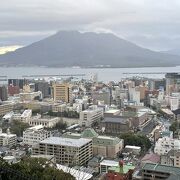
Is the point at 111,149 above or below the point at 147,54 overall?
below

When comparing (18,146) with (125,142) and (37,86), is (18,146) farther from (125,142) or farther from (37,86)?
(37,86)

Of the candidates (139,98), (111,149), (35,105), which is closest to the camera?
(111,149)

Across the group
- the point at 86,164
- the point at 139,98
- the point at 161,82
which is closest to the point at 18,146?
the point at 86,164

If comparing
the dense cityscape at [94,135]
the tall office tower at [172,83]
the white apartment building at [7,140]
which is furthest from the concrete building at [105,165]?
the tall office tower at [172,83]

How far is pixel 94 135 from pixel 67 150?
142 centimetres

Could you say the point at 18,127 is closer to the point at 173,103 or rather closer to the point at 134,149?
the point at 134,149

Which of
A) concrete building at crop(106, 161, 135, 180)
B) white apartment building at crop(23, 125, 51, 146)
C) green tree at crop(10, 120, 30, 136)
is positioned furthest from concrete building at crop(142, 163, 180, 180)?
green tree at crop(10, 120, 30, 136)

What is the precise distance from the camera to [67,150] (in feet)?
24.1

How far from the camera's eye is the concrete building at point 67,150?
24.0 ft

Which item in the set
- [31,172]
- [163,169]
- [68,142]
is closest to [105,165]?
[68,142]

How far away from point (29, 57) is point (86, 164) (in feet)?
178

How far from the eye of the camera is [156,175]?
18.1 ft

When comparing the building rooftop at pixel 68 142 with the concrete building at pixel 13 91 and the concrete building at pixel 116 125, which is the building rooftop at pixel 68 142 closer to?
the concrete building at pixel 116 125

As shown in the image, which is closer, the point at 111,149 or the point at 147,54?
the point at 111,149
